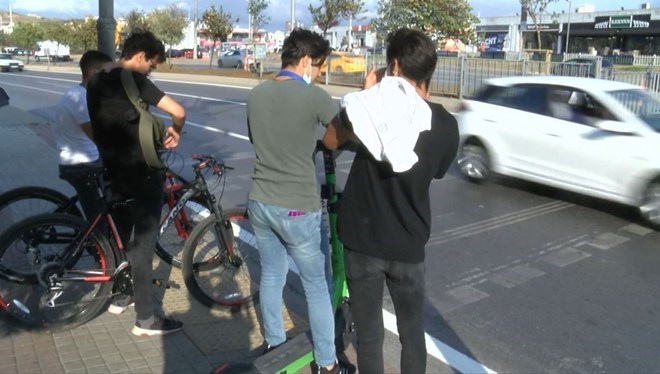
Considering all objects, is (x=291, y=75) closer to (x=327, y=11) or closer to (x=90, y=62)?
(x=90, y=62)

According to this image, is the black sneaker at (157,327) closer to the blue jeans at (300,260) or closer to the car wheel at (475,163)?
the blue jeans at (300,260)

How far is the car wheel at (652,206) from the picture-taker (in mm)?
7297

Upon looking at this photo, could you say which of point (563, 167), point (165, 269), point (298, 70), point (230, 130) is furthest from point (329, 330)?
point (230, 130)

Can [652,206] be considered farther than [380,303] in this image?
Yes

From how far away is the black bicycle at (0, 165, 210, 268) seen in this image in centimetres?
481

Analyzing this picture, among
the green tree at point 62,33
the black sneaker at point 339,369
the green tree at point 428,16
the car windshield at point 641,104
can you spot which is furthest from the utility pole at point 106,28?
the green tree at point 62,33

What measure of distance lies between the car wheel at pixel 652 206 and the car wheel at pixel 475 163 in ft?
7.83

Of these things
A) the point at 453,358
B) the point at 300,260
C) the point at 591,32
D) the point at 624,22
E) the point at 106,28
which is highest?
the point at 624,22

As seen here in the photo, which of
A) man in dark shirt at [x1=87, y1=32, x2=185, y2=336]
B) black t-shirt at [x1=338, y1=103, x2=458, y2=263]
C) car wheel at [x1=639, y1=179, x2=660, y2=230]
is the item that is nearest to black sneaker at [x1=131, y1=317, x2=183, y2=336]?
man in dark shirt at [x1=87, y1=32, x2=185, y2=336]

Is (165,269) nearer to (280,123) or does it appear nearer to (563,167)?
(280,123)

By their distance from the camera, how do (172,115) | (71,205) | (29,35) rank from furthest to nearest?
(29,35) → (71,205) → (172,115)

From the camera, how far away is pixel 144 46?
4191 millimetres

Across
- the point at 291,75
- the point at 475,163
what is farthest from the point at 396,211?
the point at 475,163

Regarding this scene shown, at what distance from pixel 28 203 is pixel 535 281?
13.5ft
